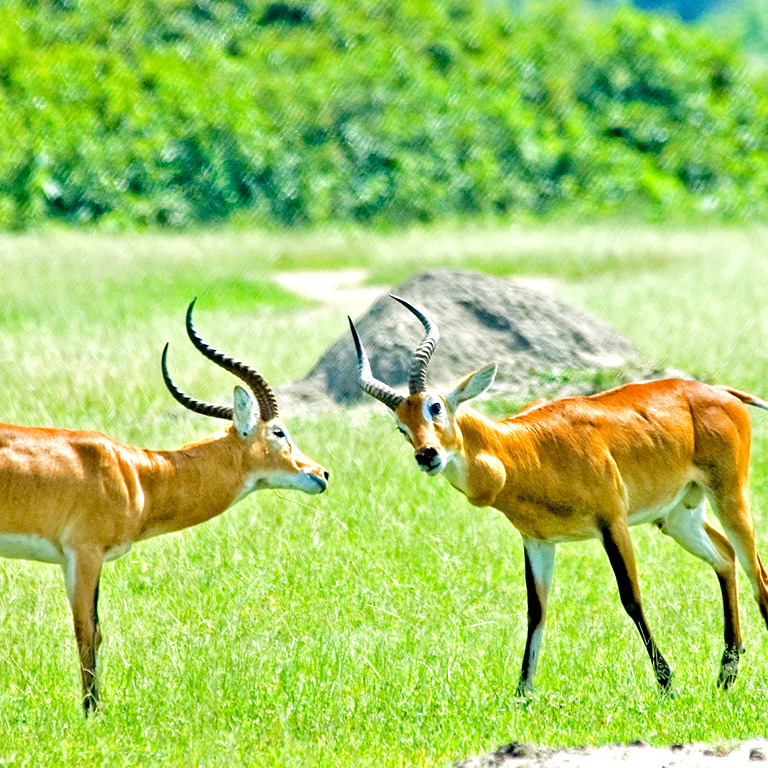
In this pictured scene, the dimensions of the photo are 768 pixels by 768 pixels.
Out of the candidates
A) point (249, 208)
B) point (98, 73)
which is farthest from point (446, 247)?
point (98, 73)

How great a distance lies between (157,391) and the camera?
11.7 m

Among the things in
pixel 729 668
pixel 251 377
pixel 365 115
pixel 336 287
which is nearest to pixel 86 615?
pixel 251 377

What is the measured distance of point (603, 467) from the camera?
5863 millimetres

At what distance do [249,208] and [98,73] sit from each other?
416 centimetres

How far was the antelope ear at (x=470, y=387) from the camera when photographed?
5.67m

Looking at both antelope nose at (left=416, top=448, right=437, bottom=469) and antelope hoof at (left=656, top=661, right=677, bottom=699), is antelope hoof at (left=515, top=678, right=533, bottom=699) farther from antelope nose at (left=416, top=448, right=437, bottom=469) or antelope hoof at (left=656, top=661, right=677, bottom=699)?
antelope nose at (left=416, top=448, right=437, bottom=469)

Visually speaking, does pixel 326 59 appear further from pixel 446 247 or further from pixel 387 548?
pixel 387 548

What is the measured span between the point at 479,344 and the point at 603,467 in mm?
5692

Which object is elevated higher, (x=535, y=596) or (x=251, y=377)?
(x=251, y=377)

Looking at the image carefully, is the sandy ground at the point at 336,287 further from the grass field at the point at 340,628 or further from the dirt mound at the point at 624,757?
the dirt mound at the point at 624,757

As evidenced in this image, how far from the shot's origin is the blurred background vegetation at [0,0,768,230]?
79.2ft

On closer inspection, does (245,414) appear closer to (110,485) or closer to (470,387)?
(110,485)

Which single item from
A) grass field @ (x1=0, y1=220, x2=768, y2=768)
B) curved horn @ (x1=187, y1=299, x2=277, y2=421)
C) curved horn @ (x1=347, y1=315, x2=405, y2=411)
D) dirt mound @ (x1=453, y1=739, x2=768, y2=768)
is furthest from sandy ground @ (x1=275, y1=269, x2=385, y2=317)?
dirt mound @ (x1=453, y1=739, x2=768, y2=768)

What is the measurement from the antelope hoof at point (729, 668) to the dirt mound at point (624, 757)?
3.39 ft
